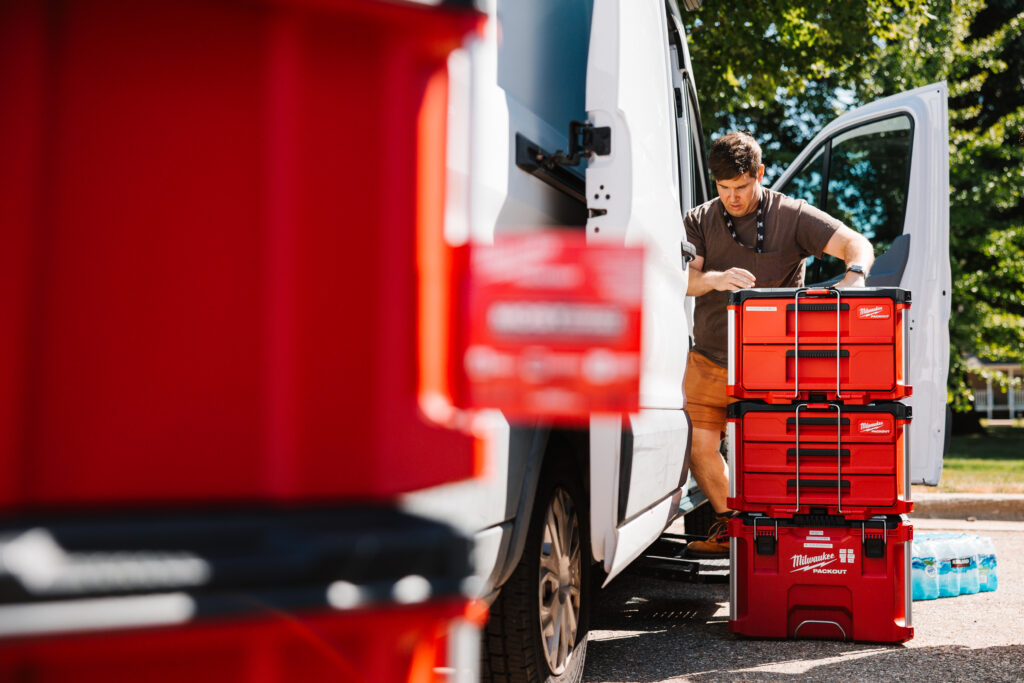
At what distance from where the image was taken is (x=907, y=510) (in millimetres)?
4293

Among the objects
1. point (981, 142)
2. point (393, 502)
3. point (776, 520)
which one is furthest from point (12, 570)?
point (981, 142)

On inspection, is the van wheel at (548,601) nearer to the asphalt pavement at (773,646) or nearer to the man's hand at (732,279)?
the asphalt pavement at (773,646)

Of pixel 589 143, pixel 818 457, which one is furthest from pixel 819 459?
pixel 589 143

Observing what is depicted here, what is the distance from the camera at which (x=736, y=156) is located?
15.7 ft

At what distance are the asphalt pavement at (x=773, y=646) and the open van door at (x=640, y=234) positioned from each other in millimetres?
600

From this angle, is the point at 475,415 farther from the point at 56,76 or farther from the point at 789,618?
the point at 789,618

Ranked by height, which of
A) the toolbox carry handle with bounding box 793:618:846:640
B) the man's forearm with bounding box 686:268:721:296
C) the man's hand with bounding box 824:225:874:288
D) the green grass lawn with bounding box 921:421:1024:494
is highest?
the man's hand with bounding box 824:225:874:288

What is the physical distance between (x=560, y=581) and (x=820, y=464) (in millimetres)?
1679

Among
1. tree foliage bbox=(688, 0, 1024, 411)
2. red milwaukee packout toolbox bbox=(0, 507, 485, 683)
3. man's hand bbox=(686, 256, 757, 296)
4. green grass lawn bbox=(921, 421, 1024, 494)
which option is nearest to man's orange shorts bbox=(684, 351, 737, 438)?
man's hand bbox=(686, 256, 757, 296)

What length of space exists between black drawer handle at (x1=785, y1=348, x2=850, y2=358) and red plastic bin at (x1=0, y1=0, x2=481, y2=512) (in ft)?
11.6

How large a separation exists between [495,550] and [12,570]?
163 centimetres

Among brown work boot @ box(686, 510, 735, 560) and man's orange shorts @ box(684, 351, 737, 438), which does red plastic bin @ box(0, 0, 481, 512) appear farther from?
brown work boot @ box(686, 510, 735, 560)

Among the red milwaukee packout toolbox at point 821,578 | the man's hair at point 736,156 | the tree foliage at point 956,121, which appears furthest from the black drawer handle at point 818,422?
the tree foliage at point 956,121

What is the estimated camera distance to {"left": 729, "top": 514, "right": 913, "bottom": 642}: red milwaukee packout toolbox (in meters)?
4.25
